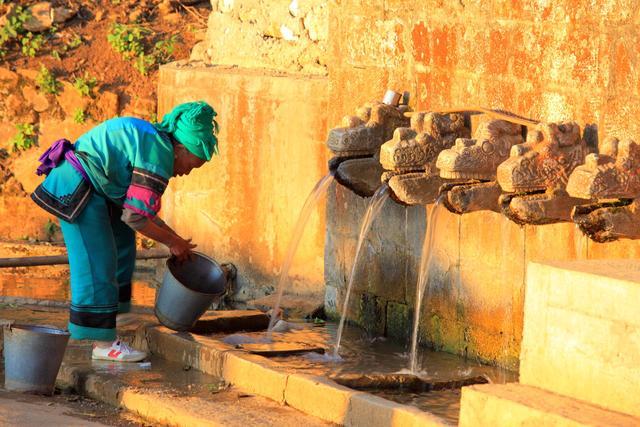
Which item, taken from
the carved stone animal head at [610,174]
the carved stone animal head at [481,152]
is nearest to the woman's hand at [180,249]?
the carved stone animal head at [481,152]

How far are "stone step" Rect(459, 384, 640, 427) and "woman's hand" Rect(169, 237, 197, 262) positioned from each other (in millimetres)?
2316

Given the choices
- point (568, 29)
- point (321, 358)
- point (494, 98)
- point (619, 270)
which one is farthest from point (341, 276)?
point (619, 270)

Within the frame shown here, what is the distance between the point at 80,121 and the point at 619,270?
22.8 feet

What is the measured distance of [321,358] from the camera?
720cm

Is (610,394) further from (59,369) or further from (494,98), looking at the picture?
(59,369)

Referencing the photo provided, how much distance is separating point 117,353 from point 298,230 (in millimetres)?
1934

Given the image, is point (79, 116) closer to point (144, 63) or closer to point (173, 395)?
point (144, 63)

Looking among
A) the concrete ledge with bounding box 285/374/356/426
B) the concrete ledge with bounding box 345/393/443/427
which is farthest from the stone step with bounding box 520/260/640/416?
the concrete ledge with bounding box 285/374/356/426

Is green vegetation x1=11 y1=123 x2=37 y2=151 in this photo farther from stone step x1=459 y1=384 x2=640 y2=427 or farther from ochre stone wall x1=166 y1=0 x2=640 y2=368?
stone step x1=459 y1=384 x2=640 y2=427

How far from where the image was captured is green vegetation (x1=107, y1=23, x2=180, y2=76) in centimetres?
1135

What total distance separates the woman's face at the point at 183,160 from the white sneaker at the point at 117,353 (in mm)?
913

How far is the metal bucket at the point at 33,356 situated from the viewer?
Result: 21.0ft

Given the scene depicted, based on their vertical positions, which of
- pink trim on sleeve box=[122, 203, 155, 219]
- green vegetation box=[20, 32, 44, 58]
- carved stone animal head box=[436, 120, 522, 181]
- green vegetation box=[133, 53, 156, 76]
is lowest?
pink trim on sleeve box=[122, 203, 155, 219]

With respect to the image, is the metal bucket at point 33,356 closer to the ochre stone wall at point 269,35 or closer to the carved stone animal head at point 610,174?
the carved stone animal head at point 610,174
